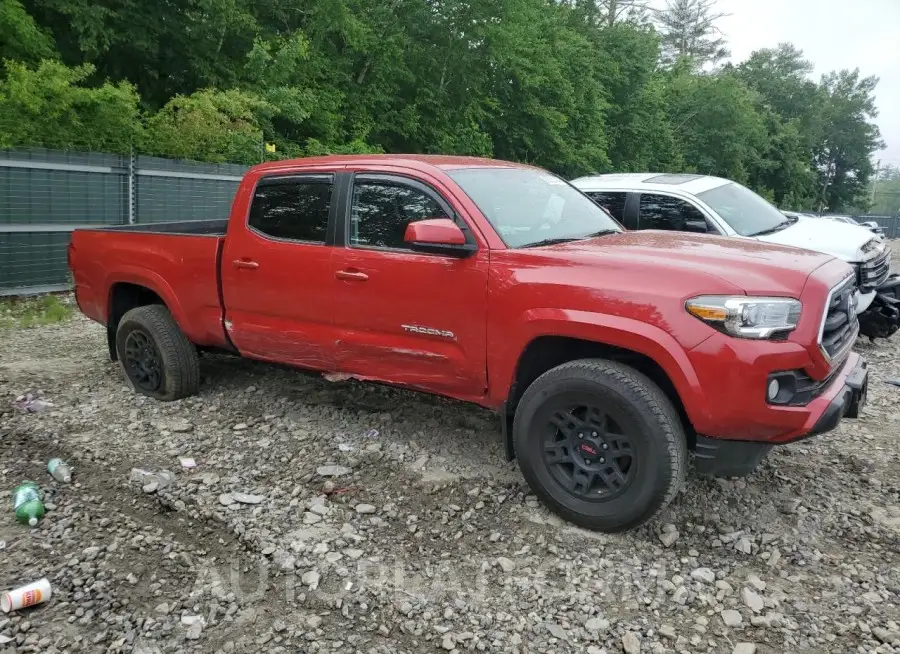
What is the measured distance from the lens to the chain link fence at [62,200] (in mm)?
8930

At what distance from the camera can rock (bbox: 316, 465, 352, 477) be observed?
163 inches

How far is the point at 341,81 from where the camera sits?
17.7 m

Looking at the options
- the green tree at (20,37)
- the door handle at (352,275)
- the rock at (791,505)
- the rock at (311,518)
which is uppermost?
the green tree at (20,37)

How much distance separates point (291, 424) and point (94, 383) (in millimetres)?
2041

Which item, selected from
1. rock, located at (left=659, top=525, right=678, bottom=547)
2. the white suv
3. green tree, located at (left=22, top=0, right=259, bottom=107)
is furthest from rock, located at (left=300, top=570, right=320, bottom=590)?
green tree, located at (left=22, top=0, right=259, bottom=107)

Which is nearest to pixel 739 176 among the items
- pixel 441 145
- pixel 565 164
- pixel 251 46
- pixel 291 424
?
pixel 565 164

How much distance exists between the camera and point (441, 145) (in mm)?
19812

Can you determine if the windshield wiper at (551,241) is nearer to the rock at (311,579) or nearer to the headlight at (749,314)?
the headlight at (749,314)

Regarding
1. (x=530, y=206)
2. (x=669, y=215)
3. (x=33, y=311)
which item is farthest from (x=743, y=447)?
(x=33, y=311)

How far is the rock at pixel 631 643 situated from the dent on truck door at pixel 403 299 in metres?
1.47

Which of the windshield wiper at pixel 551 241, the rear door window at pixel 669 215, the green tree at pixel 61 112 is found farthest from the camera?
the green tree at pixel 61 112

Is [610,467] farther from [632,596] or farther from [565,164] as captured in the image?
[565,164]

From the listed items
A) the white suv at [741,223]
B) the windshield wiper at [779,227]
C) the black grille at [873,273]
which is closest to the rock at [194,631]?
the white suv at [741,223]

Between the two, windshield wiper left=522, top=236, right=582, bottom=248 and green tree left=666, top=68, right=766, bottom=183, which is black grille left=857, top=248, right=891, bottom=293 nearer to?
windshield wiper left=522, top=236, right=582, bottom=248
